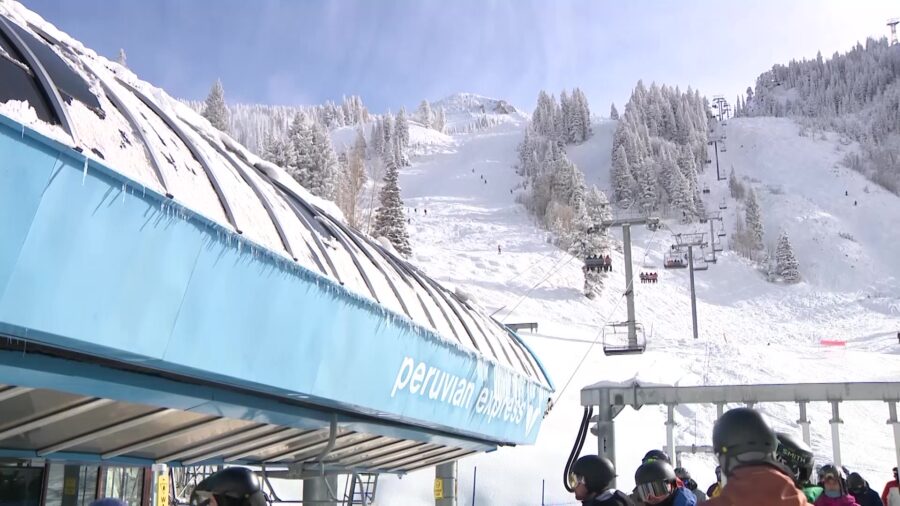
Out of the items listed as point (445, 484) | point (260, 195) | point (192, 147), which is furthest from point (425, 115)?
point (192, 147)

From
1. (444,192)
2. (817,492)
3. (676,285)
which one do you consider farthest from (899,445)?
(444,192)

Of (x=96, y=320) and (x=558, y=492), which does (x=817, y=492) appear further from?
(x=558, y=492)

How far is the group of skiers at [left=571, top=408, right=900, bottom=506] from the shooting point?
279 cm

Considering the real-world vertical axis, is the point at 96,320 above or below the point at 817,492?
above

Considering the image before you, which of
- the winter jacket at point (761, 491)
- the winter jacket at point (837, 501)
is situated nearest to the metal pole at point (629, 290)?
the winter jacket at point (837, 501)

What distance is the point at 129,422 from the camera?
4.74 meters

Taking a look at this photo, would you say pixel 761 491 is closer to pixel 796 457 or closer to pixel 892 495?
pixel 796 457

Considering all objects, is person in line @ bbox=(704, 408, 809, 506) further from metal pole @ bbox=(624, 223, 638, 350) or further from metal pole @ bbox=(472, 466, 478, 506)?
metal pole @ bbox=(624, 223, 638, 350)

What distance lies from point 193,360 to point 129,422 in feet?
5.78

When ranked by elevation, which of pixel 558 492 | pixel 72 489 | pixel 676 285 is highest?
pixel 676 285

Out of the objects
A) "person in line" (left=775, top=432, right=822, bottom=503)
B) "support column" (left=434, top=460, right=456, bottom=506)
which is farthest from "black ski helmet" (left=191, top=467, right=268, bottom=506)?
"support column" (left=434, top=460, right=456, bottom=506)

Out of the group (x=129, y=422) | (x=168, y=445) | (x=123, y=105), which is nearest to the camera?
(x=123, y=105)

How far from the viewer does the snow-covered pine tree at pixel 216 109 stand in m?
71.1

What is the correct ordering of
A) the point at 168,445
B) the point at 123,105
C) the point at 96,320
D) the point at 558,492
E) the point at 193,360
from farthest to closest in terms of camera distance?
the point at 558,492, the point at 168,445, the point at 123,105, the point at 193,360, the point at 96,320
